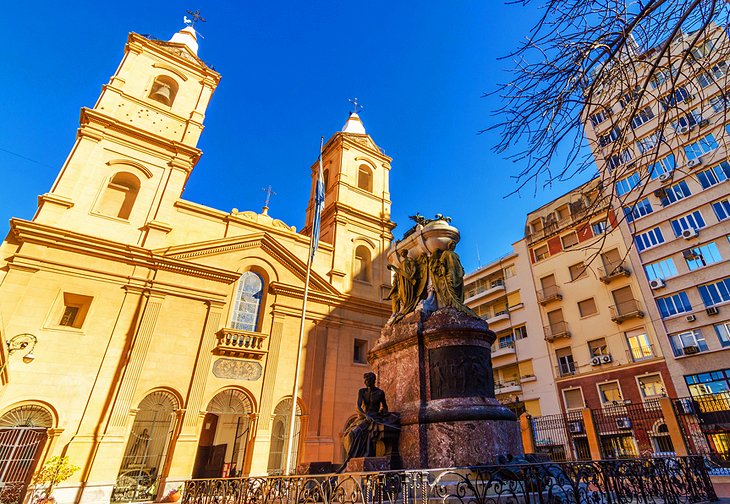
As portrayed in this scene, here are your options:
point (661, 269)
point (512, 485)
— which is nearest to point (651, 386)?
point (661, 269)

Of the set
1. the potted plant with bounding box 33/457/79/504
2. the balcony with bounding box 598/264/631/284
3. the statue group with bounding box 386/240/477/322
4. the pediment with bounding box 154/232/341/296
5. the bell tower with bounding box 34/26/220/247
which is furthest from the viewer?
the balcony with bounding box 598/264/631/284

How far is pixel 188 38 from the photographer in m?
26.4

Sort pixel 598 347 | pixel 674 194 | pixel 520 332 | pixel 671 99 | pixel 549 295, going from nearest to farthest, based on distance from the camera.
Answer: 1. pixel 671 99
2. pixel 674 194
3. pixel 598 347
4. pixel 549 295
5. pixel 520 332

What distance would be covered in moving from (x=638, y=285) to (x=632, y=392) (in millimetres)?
6184

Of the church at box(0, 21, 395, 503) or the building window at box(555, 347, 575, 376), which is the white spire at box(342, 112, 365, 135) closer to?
the church at box(0, 21, 395, 503)

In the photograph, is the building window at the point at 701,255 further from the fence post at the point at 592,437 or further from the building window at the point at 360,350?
the building window at the point at 360,350

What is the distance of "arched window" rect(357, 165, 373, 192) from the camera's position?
27.8 metres

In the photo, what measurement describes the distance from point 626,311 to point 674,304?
7.75ft

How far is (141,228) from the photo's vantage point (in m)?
17.6

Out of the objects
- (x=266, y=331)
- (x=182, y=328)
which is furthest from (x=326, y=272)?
(x=182, y=328)

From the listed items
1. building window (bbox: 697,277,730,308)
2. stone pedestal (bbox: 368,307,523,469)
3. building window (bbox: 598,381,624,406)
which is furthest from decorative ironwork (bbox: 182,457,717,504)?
building window (bbox: 697,277,730,308)

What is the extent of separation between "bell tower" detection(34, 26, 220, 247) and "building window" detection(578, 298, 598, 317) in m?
24.8

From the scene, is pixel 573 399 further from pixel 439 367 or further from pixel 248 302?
pixel 439 367

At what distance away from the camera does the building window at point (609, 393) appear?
21.6m
